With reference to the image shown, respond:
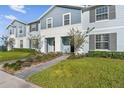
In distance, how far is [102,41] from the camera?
2153 centimetres

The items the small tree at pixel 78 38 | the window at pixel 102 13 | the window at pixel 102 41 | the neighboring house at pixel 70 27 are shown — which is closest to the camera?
the neighboring house at pixel 70 27

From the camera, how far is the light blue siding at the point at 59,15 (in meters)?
25.2

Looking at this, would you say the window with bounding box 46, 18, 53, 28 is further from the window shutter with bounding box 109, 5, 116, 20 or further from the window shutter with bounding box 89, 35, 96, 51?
the window shutter with bounding box 109, 5, 116, 20

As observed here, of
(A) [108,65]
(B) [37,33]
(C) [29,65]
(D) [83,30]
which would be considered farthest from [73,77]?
(B) [37,33]

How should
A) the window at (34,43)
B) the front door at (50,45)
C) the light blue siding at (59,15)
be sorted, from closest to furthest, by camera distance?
the light blue siding at (59,15) → the front door at (50,45) → the window at (34,43)

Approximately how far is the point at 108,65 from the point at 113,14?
750cm

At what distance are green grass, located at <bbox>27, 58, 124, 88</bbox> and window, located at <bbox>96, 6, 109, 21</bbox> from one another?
7742mm

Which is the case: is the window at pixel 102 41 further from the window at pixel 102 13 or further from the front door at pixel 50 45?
the front door at pixel 50 45

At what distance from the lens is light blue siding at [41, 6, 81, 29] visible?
82.8 feet

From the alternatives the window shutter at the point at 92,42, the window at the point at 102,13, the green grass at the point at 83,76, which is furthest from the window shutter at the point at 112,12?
the green grass at the point at 83,76

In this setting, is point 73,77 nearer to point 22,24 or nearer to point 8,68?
point 8,68

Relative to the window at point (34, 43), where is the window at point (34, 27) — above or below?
above

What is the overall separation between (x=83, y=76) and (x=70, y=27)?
45.7 ft

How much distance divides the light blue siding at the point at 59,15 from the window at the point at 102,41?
3972 millimetres
